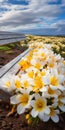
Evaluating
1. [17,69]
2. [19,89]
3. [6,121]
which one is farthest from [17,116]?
[17,69]

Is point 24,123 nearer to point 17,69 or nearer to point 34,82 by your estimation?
point 34,82

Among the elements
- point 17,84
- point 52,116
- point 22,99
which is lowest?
point 52,116

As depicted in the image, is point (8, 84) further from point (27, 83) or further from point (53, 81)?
point (53, 81)

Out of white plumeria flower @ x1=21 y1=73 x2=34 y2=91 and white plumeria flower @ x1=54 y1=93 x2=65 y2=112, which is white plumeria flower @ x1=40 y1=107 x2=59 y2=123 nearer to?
white plumeria flower @ x1=54 y1=93 x2=65 y2=112

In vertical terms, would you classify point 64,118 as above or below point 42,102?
below

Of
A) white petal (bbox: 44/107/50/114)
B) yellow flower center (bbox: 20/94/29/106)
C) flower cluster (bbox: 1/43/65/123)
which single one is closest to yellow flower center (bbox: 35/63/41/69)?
flower cluster (bbox: 1/43/65/123)

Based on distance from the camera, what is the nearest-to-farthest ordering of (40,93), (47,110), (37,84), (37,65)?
1. (47,110)
2. (37,84)
3. (40,93)
4. (37,65)

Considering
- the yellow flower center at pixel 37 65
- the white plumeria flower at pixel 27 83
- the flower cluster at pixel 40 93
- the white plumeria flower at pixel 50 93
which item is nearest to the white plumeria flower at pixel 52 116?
the flower cluster at pixel 40 93

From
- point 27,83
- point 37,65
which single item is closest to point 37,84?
point 27,83
